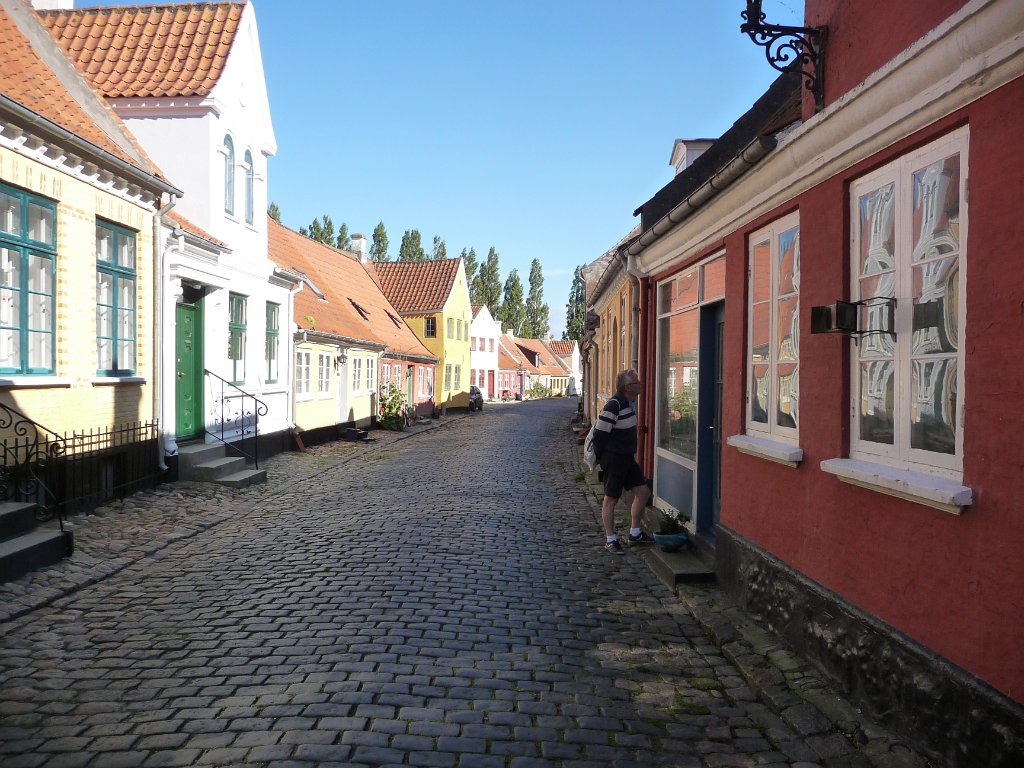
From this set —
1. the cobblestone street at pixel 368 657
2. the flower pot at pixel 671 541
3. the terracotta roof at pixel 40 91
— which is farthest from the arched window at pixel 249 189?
the flower pot at pixel 671 541

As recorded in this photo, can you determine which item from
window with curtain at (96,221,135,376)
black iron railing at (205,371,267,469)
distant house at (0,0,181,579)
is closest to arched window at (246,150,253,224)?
black iron railing at (205,371,267,469)

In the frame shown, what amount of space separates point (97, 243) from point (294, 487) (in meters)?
4.46

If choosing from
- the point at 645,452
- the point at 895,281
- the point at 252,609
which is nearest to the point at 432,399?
the point at 645,452

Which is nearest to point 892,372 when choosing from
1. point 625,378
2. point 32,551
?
point 625,378

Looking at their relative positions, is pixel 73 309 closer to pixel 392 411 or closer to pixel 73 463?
pixel 73 463

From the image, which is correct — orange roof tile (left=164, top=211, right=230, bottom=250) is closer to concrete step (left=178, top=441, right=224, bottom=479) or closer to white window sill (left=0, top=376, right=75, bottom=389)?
concrete step (left=178, top=441, right=224, bottom=479)

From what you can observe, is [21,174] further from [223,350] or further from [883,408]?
[883,408]

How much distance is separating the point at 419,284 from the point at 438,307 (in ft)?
7.00

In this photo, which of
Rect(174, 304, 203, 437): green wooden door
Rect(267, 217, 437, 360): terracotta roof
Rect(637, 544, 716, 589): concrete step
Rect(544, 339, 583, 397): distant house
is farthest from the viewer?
Rect(544, 339, 583, 397): distant house

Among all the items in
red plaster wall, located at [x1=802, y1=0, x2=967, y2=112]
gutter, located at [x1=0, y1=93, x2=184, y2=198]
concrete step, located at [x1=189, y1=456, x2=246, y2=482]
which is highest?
gutter, located at [x1=0, y1=93, x2=184, y2=198]

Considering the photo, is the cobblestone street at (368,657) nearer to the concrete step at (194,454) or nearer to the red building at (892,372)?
the red building at (892,372)

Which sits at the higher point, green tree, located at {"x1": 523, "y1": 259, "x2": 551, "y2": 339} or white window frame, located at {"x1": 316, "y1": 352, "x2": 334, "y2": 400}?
green tree, located at {"x1": 523, "y1": 259, "x2": 551, "y2": 339}

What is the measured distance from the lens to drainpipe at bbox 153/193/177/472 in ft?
36.4

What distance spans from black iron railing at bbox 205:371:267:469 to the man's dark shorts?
6876mm
